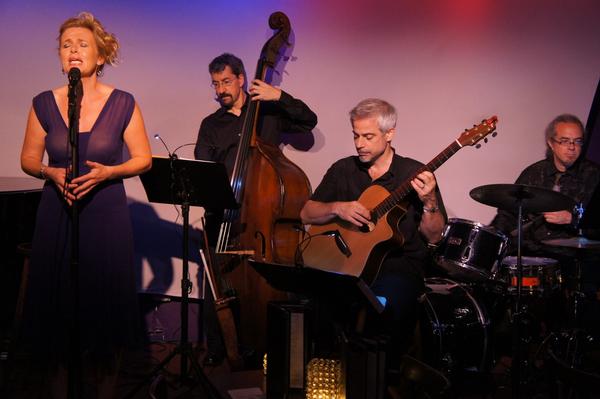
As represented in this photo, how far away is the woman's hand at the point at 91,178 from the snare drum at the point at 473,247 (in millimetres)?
2096

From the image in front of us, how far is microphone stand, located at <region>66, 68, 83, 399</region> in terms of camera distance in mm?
2664

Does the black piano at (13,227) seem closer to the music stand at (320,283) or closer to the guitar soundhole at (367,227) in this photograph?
the music stand at (320,283)

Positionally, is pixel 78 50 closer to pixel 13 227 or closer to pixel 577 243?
pixel 13 227

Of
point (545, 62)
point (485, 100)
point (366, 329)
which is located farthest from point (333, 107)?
point (366, 329)

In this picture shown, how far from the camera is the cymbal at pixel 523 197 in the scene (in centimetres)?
377

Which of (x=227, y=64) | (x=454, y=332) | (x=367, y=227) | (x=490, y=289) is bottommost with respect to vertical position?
(x=454, y=332)

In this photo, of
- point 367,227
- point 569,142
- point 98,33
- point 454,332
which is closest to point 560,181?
point 569,142

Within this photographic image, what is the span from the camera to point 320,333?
3.58 meters

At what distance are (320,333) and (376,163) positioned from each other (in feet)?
3.21

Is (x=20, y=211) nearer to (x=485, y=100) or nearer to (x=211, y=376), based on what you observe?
(x=211, y=376)

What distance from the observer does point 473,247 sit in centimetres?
399

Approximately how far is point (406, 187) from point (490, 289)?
1207 mm

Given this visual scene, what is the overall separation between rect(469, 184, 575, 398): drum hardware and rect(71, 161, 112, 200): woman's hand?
210 cm

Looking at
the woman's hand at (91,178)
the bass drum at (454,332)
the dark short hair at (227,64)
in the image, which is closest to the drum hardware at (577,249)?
the bass drum at (454,332)
